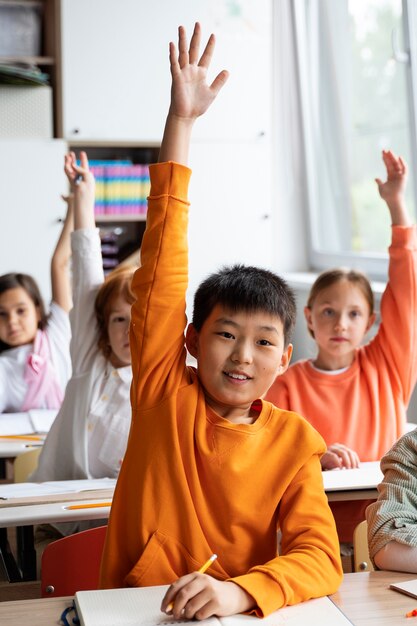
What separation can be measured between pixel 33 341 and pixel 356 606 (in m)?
2.66

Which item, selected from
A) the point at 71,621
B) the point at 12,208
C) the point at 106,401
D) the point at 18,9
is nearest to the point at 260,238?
the point at 12,208

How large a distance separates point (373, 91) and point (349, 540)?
303 centimetres

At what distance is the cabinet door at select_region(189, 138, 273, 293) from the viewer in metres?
5.14

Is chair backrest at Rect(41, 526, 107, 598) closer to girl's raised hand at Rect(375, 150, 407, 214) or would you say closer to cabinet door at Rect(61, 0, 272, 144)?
girl's raised hand at Rect(375, 150, 407, 214)

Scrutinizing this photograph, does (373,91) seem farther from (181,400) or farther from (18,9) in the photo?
(181,400)

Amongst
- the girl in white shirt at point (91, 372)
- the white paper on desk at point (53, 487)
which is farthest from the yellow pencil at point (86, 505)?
the girl in white shirt at point (91, 372)

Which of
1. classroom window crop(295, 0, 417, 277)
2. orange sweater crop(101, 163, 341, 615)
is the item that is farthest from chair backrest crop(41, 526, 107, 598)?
classroom window crop(295, 0, 417, 277)

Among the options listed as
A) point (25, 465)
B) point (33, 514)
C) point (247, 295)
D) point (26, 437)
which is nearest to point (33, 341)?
point (26, 437)

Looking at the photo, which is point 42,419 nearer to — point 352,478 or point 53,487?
point 53,487

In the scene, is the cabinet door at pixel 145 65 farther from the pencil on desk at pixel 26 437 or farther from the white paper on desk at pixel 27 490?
the white paper on desk at pixel 27 490

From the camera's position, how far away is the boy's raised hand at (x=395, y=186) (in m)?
2.67

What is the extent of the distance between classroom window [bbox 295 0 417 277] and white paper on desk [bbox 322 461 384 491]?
7.40 ft

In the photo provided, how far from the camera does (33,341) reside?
12.6ft

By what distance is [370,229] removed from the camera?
5.02 m
